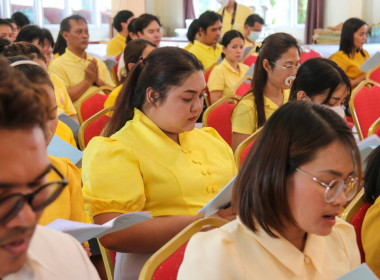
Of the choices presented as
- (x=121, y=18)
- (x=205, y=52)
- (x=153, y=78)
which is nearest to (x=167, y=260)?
(x=153, y=78)

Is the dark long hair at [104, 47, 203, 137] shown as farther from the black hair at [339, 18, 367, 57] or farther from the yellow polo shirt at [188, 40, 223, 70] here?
the yellow polo shirt at [188, 40, 223, 70]

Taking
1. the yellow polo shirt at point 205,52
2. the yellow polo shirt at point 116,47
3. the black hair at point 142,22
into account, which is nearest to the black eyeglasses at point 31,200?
the black hair at point 142,22

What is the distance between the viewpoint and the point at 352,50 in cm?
577

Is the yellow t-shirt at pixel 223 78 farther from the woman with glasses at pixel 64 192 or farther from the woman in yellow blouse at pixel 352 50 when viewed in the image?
the woman with glasses at pixel 64 192

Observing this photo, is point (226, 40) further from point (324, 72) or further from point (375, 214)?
point (375, 214)

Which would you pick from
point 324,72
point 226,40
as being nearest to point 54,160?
point 324,72

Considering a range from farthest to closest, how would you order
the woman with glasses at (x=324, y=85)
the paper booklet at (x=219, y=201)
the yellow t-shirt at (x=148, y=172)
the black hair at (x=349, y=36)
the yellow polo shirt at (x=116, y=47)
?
1. the yellow polo shirt at (x=116, y=47)
2. the black hair at (x=349, y=36)
3. the woman with glasses at (x=324, y=85)
4. the yellow t-shirt at (x=148, y=172)
5. the paper booklet at (x=219, y=201)

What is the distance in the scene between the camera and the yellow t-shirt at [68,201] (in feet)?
6.18

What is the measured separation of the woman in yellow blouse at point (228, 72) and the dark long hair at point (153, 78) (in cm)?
264

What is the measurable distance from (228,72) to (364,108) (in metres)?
1.56

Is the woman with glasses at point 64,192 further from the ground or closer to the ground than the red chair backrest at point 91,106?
further from the ground

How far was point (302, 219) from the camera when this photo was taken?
52.1 inches

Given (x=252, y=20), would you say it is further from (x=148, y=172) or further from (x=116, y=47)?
(x=148, y=172)

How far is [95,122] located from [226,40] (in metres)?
2.68
